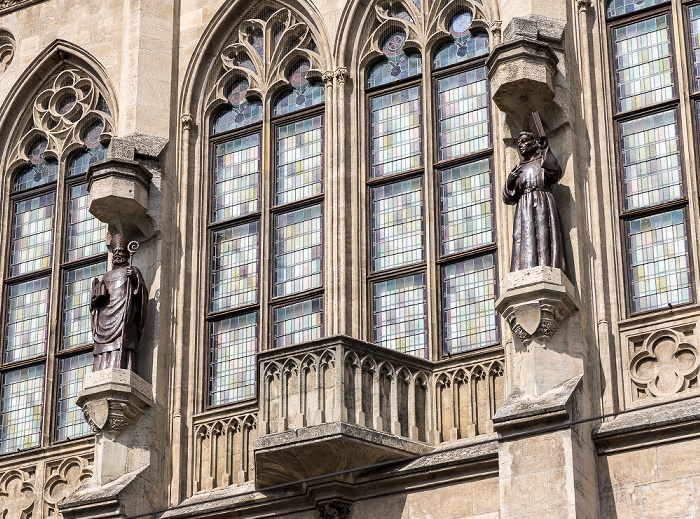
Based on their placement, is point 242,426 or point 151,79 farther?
point 151,79

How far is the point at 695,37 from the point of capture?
22.0 meters

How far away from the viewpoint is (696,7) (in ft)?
72.8

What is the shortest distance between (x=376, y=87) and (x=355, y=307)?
3201 mm

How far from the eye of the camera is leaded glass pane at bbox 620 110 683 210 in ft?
70.0

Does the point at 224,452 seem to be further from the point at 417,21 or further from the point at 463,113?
the point at 417,21

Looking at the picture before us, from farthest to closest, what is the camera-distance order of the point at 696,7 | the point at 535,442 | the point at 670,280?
1. the point at 696,7
2. the point at 670,280
3. the point at 535,442

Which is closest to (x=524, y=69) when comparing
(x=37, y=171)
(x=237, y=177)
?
(x=237, y=177)

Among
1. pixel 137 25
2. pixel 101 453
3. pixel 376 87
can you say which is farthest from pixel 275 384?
pixel 137 25

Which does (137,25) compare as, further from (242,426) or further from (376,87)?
(242,426)

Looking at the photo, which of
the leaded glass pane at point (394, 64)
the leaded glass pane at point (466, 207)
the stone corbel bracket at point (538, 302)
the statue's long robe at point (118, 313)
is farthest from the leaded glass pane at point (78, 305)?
the stone corbel bracket at point (538, 302)

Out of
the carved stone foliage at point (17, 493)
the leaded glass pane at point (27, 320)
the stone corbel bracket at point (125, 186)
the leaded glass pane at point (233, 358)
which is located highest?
the stone corbel bracket at point (125, 186)

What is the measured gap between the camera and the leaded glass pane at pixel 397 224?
22.7m

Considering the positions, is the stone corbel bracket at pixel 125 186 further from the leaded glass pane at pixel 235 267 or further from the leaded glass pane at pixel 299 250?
the leaded glass pane at pixel 299 250

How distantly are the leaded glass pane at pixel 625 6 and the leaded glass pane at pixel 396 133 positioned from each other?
2729 millimetres
